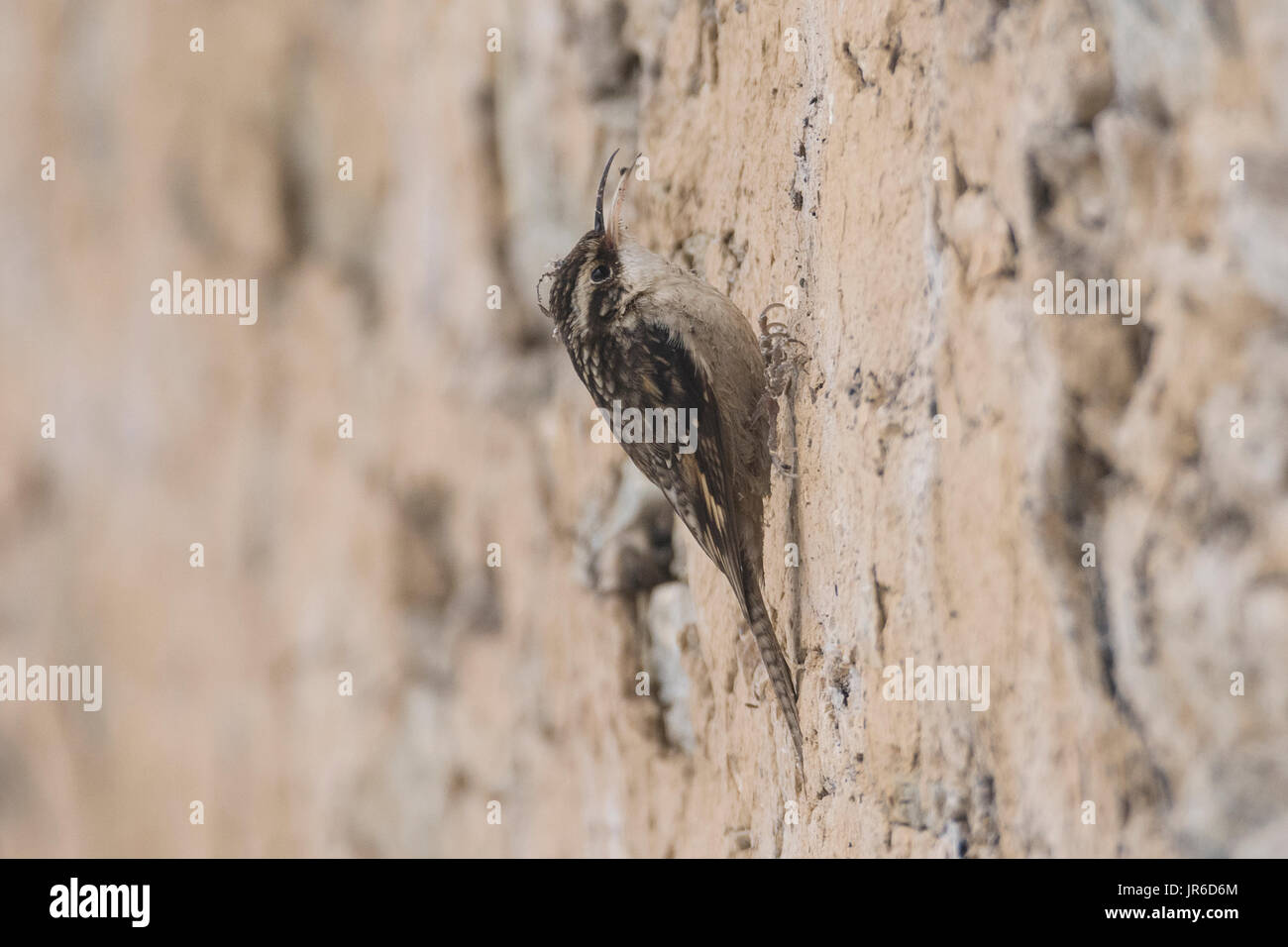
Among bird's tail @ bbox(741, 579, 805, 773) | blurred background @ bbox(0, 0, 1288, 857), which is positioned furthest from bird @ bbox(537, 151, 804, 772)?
blurred background @ bbox(0, 0, 1288, 857)

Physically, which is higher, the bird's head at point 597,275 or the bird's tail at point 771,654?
the bird's head at point 597,275

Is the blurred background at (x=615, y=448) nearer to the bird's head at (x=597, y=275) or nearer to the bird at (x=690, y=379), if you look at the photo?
the bird at (x=690, y=379)

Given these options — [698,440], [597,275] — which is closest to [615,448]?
[597,275]

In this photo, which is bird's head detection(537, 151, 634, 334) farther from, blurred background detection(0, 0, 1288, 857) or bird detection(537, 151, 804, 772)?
blurred background detection(0, 0, 1288, 857)

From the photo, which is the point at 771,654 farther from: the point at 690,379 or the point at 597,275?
the point at 597,275

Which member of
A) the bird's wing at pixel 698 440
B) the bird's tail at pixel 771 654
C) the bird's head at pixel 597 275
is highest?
the bird's head at pixel 597 275

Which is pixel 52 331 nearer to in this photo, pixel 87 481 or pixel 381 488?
pixel 87 481

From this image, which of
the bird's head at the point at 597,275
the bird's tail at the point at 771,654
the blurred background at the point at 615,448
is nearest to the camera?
the blurred background at the point at 615,448

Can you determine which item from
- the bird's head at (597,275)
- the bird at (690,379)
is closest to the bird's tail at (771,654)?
the bird at (690,379)
